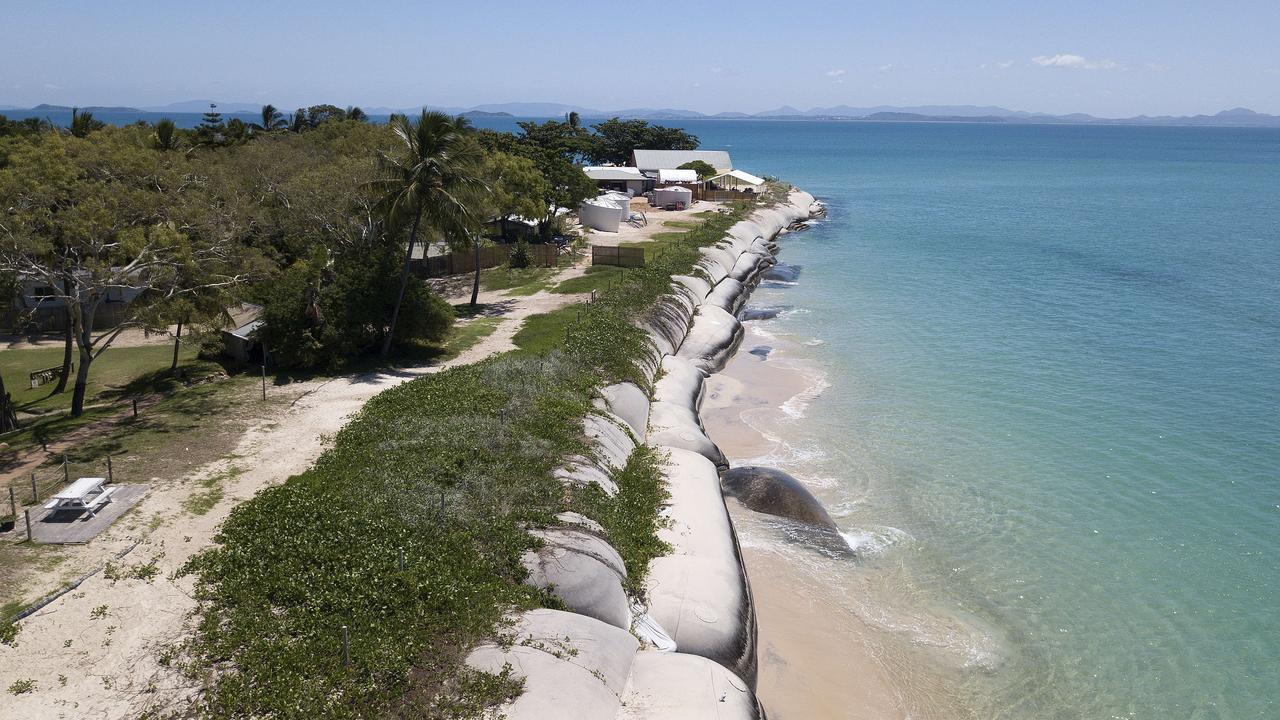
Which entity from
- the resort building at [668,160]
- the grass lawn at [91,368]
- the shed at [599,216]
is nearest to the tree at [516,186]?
the shed at [599,216]

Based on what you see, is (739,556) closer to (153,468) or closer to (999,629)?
(999,629)

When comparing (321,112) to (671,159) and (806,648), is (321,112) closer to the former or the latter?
(671,159)

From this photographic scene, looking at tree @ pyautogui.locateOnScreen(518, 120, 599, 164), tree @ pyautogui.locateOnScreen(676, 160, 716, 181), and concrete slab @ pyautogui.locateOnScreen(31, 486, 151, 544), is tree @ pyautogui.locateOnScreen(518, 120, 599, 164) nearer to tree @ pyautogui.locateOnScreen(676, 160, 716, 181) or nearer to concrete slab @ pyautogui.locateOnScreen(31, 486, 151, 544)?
tree @ pyautogui.locateOnScreen(676, 160, 716, 181)

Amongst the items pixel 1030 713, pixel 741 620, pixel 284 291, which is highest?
pixel 284 291

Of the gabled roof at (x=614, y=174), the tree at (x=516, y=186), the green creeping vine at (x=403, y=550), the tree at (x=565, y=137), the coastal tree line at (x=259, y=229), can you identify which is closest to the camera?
the green creeping vine at (x=403, y=550)

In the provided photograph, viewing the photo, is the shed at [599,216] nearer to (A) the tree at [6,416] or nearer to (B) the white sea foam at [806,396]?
(B) the white sea foam at [806,396]

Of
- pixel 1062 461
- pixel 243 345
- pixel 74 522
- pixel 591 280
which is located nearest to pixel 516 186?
pixel 591 280

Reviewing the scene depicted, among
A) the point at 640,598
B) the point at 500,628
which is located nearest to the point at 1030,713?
the point at 640,598
